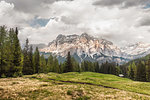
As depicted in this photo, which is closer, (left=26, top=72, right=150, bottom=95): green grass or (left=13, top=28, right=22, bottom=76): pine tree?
(left=26, top=72, right=150, bottom=95): green grass

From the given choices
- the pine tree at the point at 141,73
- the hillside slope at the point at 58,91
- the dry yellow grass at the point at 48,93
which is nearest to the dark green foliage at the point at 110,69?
the pine tree at the point at 141,73

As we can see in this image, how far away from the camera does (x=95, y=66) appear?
154 meters

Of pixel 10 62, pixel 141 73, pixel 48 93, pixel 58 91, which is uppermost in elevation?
pixel 10 62

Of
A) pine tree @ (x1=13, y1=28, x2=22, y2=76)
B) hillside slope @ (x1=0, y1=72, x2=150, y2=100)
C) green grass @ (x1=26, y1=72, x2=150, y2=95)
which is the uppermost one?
pine tree @ (x1=13, y1=28, x2=22, y2=76)

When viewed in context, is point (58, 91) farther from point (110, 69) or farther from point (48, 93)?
point (110, 69)

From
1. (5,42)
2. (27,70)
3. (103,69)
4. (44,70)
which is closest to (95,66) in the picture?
(103,69)

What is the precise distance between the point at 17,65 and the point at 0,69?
225 inches

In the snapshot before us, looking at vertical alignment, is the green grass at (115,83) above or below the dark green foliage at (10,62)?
below

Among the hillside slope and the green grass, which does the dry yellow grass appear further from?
the green grass

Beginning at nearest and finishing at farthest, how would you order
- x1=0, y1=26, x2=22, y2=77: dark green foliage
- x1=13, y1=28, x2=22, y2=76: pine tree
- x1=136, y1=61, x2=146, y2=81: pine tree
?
x1=0, y1=26, x2=22, y2=77: dark green foliage < x1=13, y1=28, x2=22, y2=76: pine tree < x1=136, y1=61, x2=146, y2=81: pine tree

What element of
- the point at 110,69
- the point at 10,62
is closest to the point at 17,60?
the point at 10,62

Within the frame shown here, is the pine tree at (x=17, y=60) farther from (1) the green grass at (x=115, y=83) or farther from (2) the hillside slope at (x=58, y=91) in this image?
(2) the hillside slope at (x=58, y=91)

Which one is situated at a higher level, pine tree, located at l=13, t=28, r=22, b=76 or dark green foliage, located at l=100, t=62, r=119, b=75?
pine tree, located at l=13, t=28, r=22, b=76

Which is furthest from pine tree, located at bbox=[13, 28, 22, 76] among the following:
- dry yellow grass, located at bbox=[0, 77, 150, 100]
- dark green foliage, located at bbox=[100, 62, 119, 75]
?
dark green foliage, located at bbox=[100, 62, 119, 75]
